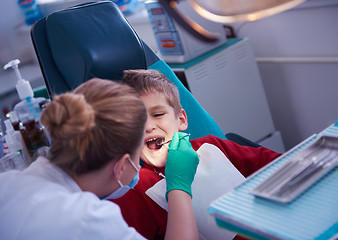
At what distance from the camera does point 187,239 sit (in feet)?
3.77

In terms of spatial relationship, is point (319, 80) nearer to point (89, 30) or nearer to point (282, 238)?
point (89, 30)

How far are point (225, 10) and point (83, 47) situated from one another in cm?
95

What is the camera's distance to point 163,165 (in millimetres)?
1437

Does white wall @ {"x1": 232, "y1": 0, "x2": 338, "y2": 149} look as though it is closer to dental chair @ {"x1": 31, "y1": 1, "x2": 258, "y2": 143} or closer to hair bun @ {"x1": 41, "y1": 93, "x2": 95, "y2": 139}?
dental chair @ {"x1": 31, "y1": 1, "x2": 258, "y2": 143}

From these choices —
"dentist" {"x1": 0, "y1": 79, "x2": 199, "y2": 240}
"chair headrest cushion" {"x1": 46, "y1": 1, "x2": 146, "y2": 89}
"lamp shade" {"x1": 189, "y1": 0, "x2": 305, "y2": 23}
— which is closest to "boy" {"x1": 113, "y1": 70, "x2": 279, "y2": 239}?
"chair headrest cushion" {"x1": 46, "y1": 1, "x2": 146, "y2": 89}

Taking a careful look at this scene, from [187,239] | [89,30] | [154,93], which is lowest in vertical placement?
[187,239]

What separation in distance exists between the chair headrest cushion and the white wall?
1053 mm

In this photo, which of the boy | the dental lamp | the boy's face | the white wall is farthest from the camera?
the white wall

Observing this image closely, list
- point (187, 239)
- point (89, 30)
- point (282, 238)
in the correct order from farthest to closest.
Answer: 1. point (89, 30)
2. point (187, 239)
3. point (282, 238)

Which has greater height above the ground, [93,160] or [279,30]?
[93,160]

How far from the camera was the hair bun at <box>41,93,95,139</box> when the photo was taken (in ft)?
3.03

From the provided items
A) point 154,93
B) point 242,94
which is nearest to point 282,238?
point 154,93

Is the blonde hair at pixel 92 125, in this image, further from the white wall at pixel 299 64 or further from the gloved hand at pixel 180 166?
the white wall at pixel 299 64

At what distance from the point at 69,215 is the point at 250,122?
1715mm
